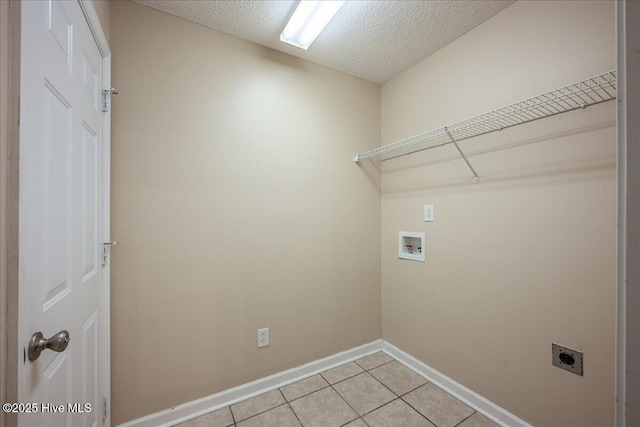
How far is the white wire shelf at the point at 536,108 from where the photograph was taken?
1.17 m

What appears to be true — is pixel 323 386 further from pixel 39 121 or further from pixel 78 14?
pixel 78 14

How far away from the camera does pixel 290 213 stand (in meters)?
1.98

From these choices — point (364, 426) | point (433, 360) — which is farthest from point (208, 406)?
point (433, 360)

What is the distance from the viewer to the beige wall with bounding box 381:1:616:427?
1.22 meters

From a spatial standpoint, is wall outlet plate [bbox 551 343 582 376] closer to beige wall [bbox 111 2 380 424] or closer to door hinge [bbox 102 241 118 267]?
beige wall [bbox 111 2 380 424]

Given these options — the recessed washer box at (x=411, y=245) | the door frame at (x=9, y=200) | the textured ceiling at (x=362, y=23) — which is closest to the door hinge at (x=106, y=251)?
the door frame at (x=9, y=200)

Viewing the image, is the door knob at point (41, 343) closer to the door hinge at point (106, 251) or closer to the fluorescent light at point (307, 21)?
the door hinge at point (106, 251)

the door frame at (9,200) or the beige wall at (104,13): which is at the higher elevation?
the beige wall at (104,13)

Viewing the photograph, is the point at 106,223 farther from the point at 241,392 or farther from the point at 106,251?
the point at 241,392

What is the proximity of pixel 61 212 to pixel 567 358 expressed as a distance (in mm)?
2302

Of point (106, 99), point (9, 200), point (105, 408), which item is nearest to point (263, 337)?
point (105, 408)

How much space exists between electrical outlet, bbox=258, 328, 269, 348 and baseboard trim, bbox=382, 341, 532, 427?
1.15m

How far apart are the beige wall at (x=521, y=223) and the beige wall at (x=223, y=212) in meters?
0.64

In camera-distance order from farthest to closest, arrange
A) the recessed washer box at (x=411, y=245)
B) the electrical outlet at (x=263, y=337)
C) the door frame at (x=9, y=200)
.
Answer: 1. the recessed washer box at (x=411, y=245)
2. the electrical outlet at (x=263, y=337)
3. the door frame at (x=9, y=200)
